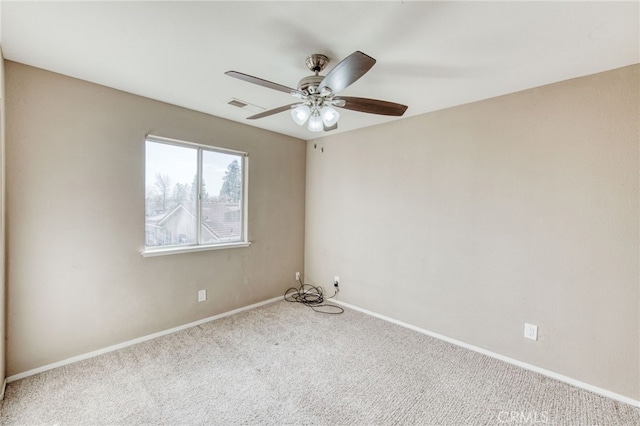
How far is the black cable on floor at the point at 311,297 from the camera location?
3596 mm

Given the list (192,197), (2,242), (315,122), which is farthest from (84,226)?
(315,122)

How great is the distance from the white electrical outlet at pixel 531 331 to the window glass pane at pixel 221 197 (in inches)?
123

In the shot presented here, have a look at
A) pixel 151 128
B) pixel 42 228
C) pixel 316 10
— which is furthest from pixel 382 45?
pixel 42 228

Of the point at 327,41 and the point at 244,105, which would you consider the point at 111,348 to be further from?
the point at 327,41

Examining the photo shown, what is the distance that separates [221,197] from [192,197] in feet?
1.17

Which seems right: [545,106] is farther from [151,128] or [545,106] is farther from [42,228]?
[42,228]

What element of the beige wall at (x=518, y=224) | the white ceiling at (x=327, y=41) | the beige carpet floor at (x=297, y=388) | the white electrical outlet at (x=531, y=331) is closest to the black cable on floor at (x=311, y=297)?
the beige wall at (x=518, y=224)

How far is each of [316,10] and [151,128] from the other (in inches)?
81.1

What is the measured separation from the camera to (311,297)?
3998 mm

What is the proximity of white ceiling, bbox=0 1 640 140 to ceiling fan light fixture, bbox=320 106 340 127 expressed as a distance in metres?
0.35

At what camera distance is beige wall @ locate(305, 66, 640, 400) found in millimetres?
1976

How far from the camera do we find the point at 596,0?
4.37 ft

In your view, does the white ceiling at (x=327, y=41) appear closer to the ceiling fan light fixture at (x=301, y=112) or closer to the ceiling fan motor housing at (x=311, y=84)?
the ceiling fan motor housing at (x=311, y=84)

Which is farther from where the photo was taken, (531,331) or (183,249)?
(183,249)
